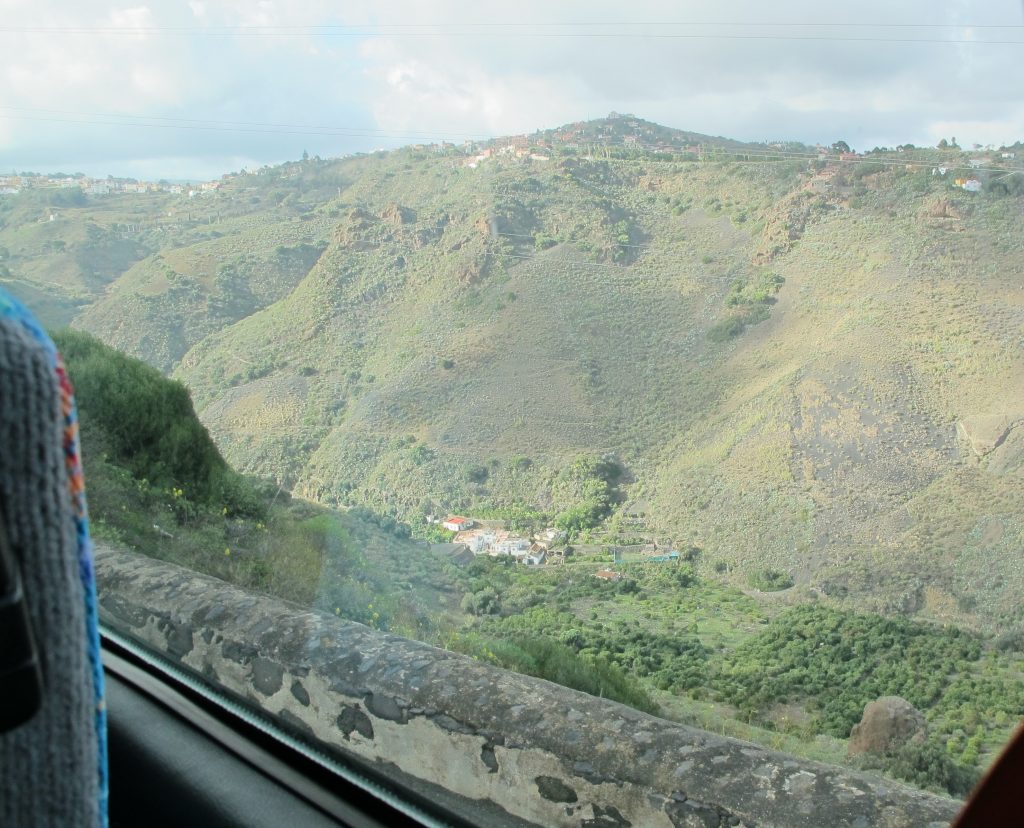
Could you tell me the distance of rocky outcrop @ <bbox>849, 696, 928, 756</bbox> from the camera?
1.81m

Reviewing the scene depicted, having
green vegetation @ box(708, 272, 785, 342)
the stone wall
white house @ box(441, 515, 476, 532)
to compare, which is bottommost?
the stone wall

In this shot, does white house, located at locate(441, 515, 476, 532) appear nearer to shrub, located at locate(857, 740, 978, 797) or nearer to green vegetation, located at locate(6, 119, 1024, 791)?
green vegetation, located at locate(6, 119, 1024, 791)

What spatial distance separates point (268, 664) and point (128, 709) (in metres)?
0.35

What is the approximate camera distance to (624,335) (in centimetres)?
316

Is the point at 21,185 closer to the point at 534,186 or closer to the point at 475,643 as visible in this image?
the point at 534,186

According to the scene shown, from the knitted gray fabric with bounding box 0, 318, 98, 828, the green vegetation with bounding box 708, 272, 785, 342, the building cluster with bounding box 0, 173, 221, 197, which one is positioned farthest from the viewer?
the building cluster with bounding box 0, 173, 221, 197

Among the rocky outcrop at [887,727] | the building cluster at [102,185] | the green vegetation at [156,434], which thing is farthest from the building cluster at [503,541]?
the building cluster at [102,185]

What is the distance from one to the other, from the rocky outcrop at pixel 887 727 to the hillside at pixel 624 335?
27 cm

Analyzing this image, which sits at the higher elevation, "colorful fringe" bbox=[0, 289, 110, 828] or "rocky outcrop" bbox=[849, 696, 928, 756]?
"colorful fringe" bbox=[0, 289, 110, 828]

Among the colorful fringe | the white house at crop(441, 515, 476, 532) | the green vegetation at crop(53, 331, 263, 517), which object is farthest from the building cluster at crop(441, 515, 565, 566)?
the colorful fringe

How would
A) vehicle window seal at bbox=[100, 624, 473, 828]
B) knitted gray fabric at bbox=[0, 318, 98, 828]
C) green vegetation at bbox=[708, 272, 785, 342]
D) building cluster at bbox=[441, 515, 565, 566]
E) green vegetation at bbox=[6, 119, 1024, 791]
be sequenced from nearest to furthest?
knitted gray fabric at bbox=[0, 318, 98, 828]
vehicle window seal at bbox=[100, 624, 473, 828]
green vegetation at bbox=[6, 119, 1024, 791]
building cluster at bbox=[441, 515, 565, 566]
green vegetation at bbox=[708, 272, 785, 342]

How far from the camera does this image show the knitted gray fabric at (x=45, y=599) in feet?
1.73

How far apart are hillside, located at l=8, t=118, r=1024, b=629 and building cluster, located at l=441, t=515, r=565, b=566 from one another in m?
0.09

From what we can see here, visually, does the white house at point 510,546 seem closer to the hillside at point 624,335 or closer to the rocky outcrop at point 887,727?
the hillside at point 624,335
